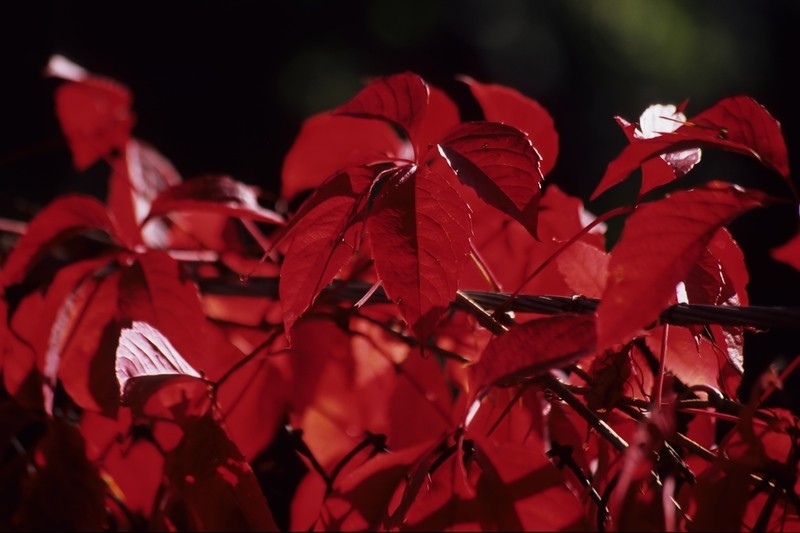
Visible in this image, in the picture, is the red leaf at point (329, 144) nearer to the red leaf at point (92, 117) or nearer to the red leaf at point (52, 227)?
the red leaf at point (52, 227)

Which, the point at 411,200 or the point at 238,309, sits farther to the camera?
the point at 238,309

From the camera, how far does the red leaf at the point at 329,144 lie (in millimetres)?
787

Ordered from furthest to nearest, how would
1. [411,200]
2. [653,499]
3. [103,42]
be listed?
[103,42] → [411,200] → [653,499]

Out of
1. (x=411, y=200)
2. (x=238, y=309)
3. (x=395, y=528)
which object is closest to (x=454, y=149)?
(x=411, y=200)

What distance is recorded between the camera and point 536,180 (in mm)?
487

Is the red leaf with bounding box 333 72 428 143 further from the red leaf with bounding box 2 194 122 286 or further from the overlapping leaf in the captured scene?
the overlapping leaf

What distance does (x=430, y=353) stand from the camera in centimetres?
62

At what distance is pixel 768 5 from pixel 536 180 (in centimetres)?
405

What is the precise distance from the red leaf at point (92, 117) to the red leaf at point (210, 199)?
0.38 metres

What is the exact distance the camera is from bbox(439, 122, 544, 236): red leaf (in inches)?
19.2

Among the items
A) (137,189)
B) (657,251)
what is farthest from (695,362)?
(137,189)

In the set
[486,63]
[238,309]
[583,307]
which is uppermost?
[583,307]

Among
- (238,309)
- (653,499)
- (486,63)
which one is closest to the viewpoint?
(653,499)

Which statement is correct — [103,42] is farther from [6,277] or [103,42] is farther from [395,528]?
[395,528]
